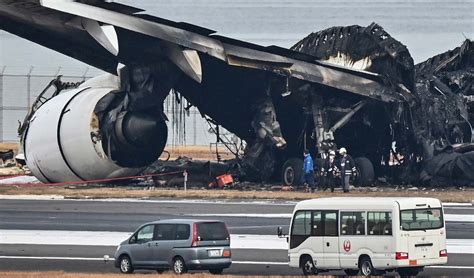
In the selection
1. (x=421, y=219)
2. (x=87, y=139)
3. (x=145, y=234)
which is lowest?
(x=145, y=234)

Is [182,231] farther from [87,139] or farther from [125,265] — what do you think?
[87,139]

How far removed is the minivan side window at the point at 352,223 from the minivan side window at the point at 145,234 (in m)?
4.46

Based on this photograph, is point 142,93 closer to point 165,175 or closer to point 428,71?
point 165,175

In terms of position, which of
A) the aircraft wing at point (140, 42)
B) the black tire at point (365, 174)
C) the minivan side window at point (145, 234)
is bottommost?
the minivan side window at point (145, 234)

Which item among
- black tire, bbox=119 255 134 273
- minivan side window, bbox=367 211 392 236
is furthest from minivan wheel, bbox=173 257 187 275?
minivan side window, bbox=367 211 392 236

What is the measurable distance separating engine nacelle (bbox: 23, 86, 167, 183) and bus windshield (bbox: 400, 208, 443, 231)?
24.4 metres

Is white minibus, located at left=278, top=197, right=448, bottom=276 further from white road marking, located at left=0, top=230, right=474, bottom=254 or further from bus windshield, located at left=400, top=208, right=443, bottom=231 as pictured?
white road marking, located at left=0, top=230, right=474, bottom=254

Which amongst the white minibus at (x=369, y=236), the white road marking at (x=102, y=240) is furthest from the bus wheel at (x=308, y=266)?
the white road marking at (x=102, y=240)

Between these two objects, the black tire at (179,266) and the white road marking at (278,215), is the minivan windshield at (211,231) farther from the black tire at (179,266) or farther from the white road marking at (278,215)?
the white road marking at (278,215)

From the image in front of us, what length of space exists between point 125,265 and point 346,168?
71.3ft

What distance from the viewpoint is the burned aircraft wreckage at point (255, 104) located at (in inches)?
1780

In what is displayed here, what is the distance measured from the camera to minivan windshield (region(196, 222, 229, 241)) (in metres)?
24.7

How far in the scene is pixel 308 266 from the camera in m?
24.1

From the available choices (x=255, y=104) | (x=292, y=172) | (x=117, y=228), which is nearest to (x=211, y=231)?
(x=117, y=228)
